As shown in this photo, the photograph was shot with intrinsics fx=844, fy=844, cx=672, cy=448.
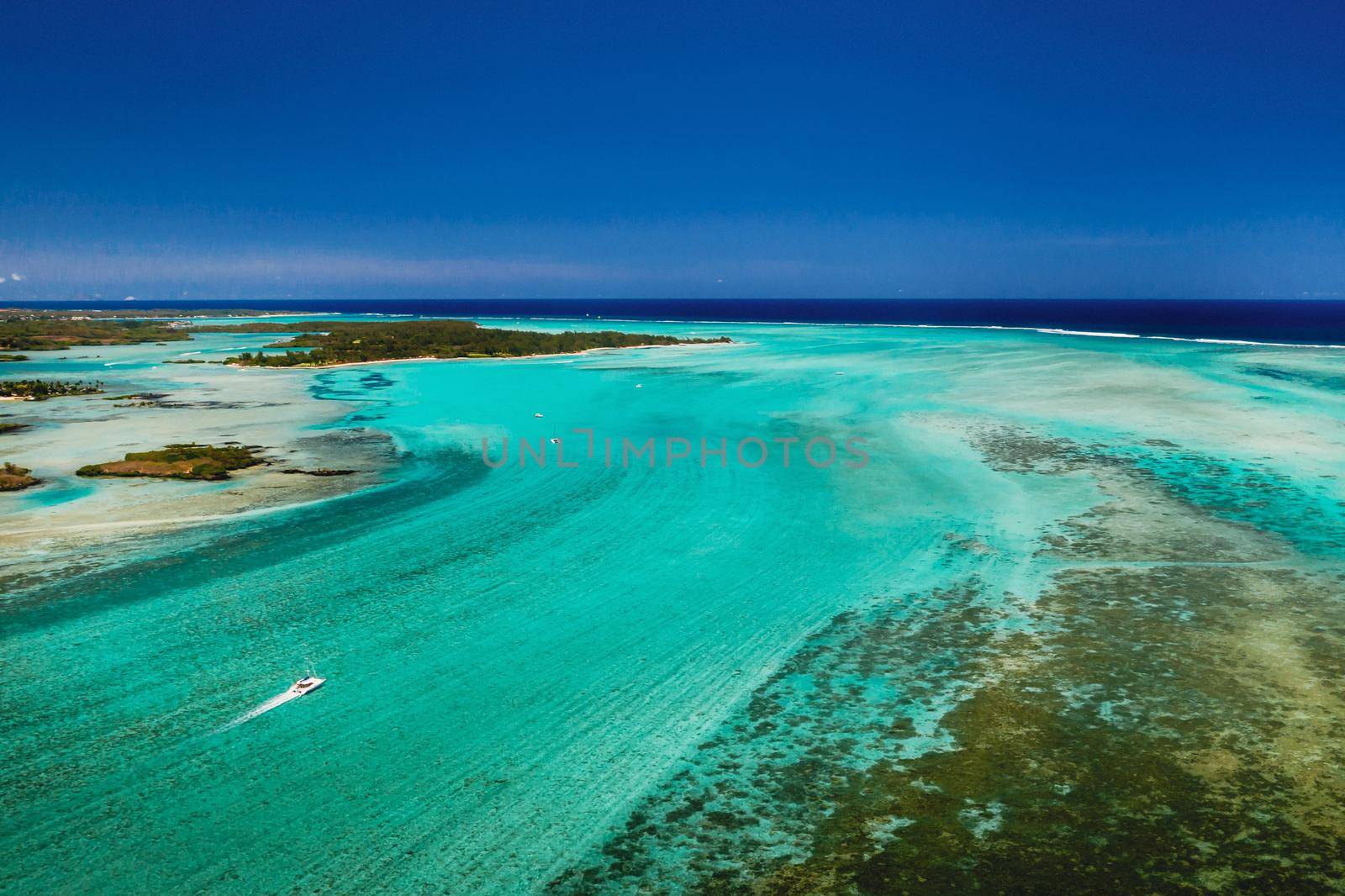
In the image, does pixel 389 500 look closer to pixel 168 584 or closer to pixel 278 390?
pixel 168 584

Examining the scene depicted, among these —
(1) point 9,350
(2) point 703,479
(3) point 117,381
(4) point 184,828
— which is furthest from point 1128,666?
(1) point 9,350

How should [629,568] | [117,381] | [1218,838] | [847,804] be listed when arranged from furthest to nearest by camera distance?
[117,381], [629,568], [847,804], [1218,838]

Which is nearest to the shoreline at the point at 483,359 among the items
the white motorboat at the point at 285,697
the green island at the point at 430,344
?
the green island at the point at 430,344

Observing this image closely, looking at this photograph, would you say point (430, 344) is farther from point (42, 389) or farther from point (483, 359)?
point (42, 389)

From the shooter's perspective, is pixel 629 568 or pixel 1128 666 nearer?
pixel 1128 666

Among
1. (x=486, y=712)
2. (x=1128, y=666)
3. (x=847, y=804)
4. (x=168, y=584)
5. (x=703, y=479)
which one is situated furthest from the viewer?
(x=703, y=479)

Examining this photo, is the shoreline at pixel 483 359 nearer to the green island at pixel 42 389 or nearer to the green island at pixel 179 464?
the green island at pixel 42 389

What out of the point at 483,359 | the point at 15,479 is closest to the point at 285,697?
the point at 15,479

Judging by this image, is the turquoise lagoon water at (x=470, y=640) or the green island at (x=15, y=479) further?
the green island at (x=15, y=479)
